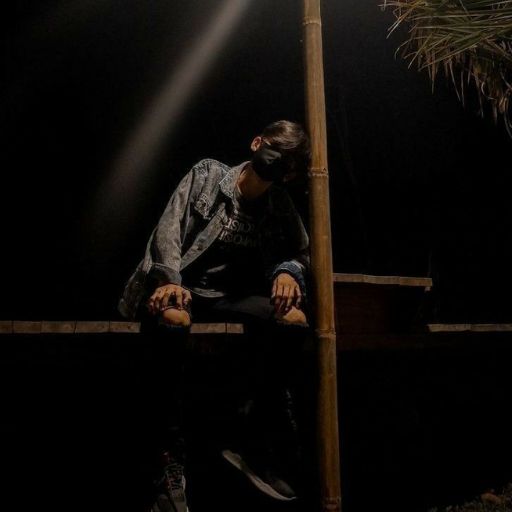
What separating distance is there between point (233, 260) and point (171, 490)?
1.40 m

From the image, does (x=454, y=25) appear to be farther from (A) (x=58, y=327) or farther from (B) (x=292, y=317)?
(A) (x=58, y=327)

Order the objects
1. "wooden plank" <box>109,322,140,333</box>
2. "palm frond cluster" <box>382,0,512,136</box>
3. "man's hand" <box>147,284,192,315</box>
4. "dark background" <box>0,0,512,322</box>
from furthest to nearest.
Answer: "dark background" <box>0,0,512,322</box>, "palm frond cluster" <box>382,0,512,136</box>, "wooden plank" <box>109,322,140,333</box>, "man's hand" <box>147,284,192,315</box>

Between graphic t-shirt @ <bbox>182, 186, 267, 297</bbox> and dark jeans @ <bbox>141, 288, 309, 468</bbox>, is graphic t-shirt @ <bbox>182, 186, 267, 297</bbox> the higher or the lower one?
the higher one

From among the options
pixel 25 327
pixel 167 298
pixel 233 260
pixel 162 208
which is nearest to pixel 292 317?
pixel 233 260

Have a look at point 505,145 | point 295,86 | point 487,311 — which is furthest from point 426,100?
point 487,311

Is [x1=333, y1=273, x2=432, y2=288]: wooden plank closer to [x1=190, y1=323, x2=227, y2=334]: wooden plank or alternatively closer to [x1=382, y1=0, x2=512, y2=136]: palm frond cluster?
[x1=190, y1=323, x2=227, y2=334]: wooden plank

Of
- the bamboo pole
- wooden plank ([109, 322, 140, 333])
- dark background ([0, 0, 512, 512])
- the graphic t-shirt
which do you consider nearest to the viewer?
the bamboo pole

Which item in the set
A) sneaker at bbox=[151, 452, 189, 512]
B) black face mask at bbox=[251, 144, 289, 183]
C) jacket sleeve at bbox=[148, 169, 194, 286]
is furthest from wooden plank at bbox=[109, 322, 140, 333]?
black face mask at bbox=[251, 144, 289, 183]

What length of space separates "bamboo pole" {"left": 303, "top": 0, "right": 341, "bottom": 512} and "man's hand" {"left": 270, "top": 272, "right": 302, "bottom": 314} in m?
0.27

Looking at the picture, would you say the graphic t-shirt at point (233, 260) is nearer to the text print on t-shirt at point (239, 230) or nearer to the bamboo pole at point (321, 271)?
the text print on t-shirt at point (239, 230)

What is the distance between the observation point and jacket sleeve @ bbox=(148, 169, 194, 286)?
9.16 feet

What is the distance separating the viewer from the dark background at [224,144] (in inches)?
188

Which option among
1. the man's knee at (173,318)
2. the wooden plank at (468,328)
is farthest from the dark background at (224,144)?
the man's knee at (173,318)

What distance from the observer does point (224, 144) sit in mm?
5719
